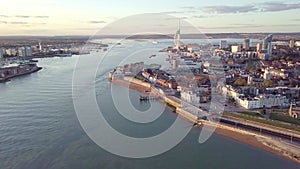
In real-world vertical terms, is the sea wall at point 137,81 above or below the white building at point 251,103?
above

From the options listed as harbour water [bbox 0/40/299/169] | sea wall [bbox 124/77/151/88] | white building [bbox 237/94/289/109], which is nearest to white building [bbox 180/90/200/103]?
harbour water [bbox 0/40/299/169]

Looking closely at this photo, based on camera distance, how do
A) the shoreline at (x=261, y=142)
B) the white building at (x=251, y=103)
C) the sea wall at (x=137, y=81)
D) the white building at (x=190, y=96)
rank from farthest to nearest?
the sea wall at (x=137, y=81) → the white building at (x=190, y=96) → the white building at (x=251, y=103) → the shoreline at (x=261, y=142)

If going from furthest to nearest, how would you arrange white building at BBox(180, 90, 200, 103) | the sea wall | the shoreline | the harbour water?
the sea wall, white building at BBox(180, 90, 200, 103), the shoreline, the harbour water

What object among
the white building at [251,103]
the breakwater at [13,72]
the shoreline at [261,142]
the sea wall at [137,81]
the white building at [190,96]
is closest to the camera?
the shoreline at [261,142]

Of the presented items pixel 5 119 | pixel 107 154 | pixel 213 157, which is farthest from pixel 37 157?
pixel 213 157

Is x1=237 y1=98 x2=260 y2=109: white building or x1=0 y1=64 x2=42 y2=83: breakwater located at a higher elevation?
x1=0 y1=64 x2=42 y2=83: breakwater

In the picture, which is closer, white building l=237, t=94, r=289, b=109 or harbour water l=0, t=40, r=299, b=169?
harbour water l=0, t=40, r=299, b=169

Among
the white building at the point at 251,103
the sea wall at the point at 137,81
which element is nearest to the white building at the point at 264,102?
the white building at the point at 251,103

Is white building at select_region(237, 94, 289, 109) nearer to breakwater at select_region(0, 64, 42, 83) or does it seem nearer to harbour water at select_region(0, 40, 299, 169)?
harbour water at select_region(0, 40, 299, 169)

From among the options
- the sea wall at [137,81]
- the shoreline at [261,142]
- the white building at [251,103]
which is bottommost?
the shoreline at [261,142]

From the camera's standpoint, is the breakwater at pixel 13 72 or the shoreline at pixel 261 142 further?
the breakwater at pixel 13 72

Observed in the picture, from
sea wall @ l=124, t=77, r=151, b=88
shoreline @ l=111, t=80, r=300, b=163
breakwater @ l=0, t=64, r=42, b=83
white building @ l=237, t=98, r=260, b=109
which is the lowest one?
shoreline @ l=111, t=80, r=300, b=163

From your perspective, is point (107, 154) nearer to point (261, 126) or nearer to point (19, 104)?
point (261, 126)

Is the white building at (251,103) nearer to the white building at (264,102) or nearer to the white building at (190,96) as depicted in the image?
the white building at (264,102)
